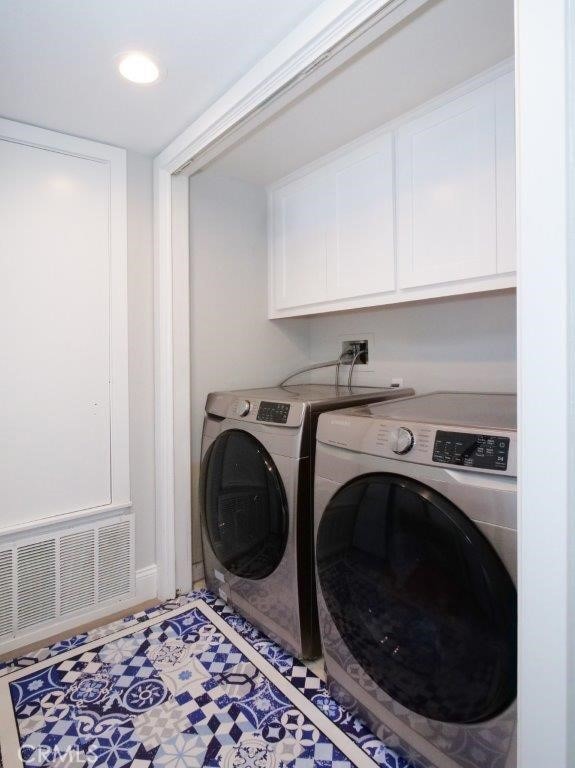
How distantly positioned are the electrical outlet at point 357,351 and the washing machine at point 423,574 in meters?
0.91

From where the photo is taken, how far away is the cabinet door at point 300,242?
206 centimetres

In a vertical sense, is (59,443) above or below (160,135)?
below

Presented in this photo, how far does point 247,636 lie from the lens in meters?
1.75

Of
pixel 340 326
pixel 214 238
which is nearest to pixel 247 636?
pixel 340 326

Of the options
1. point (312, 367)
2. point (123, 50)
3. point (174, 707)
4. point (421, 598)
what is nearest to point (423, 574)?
point (421, 598)

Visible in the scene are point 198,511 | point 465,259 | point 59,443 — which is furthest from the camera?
point 198,511

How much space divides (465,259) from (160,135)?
1394 millimetres

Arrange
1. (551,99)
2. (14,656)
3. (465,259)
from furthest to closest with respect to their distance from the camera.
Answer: (14,656) → (465,259) → (551,99)

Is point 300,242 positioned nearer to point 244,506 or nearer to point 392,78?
point 392,78

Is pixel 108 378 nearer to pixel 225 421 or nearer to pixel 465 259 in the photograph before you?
pixel 225 421

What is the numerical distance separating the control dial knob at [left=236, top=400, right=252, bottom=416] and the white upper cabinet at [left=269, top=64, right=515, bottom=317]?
0.64 meters

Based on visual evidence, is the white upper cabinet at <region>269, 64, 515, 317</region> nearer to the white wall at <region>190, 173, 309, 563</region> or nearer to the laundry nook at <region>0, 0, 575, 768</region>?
the laundry nook at <region>0, 0, 575, 768</region>

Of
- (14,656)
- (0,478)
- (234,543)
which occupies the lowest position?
(14,656)

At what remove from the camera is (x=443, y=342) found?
6.32 feet
